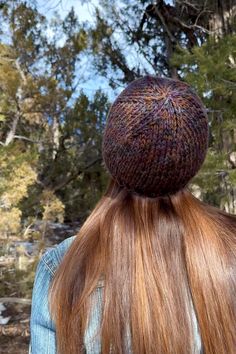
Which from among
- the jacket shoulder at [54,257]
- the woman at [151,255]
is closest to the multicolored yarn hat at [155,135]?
the woman at [151,255]

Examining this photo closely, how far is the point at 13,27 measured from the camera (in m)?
2.76

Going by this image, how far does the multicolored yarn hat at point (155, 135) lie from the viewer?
50 centimetres

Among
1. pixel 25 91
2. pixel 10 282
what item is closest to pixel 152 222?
pixel 10 282

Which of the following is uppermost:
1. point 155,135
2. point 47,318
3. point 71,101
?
point 71,101

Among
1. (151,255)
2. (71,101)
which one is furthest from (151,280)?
(71,101)

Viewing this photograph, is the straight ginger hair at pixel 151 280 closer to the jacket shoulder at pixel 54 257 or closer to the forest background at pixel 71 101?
the jacket shoulder at pixel 54 257

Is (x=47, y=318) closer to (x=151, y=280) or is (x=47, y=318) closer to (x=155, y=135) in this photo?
(x=151, y=280)

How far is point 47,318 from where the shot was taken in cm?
56

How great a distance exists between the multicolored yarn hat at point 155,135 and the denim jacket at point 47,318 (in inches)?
5.9

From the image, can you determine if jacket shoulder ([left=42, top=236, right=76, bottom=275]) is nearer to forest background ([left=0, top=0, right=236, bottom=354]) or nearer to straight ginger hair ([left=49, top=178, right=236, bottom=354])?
straight ginger hair ([left=49, top=178, right=236, bottom=354])

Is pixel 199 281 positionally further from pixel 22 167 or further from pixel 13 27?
pixel 13 27

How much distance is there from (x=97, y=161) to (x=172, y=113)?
12.0ft

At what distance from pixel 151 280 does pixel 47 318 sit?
16 centimetres

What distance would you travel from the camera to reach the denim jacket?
1.73 ft
